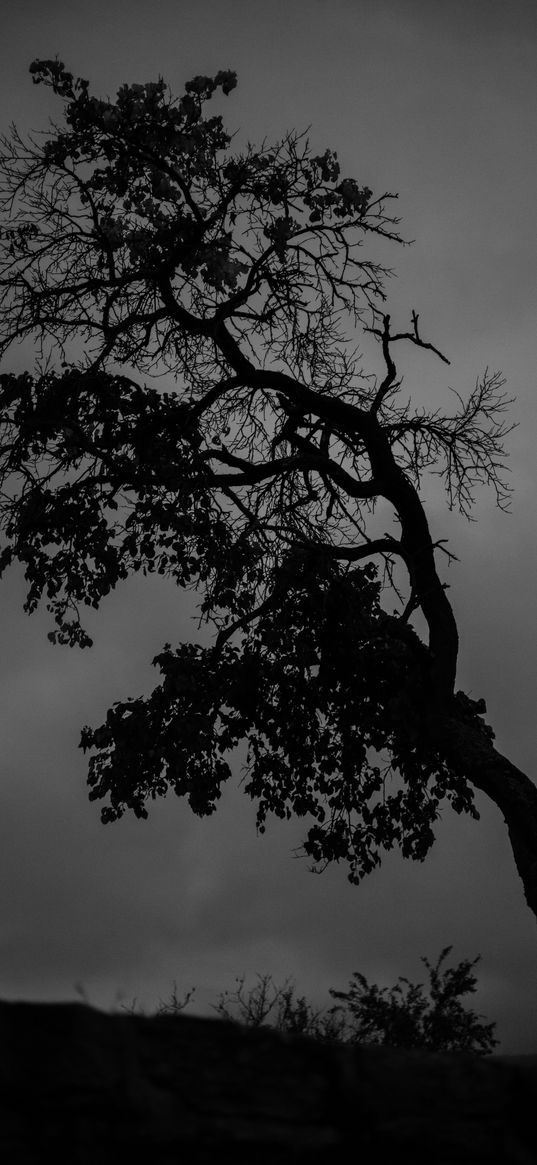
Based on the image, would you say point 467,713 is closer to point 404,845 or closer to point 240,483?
point 404,845

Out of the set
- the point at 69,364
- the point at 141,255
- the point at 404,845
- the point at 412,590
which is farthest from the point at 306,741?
the point at 141,255

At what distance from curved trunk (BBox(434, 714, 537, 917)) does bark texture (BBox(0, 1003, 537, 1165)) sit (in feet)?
27.7

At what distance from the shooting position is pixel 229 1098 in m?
2.72

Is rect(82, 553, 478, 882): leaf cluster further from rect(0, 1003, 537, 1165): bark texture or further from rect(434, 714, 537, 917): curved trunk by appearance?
rect(0, 1003, 537, 1165): bark texture

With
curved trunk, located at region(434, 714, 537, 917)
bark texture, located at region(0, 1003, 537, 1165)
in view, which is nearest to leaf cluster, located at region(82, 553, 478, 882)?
curved trunk, located at region(434, 714, 537, 917)

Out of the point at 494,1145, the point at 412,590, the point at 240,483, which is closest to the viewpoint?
the point at 494,1145

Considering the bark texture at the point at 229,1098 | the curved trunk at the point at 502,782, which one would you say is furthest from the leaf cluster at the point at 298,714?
the bark texture at the point at 229,1098

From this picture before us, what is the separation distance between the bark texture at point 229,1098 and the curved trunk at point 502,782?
27.7 ft

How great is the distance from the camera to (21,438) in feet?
39.6

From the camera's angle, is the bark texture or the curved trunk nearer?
the bark texture

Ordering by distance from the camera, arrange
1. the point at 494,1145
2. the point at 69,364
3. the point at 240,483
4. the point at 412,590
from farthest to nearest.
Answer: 1. the point at 240,483
2. the point at 69,364
3. the point at 412,590
4. the point at 494,1145

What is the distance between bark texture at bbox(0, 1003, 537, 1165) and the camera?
2.60 metres

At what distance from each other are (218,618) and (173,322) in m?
4.46

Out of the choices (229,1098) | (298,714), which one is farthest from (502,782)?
(229,1098)
